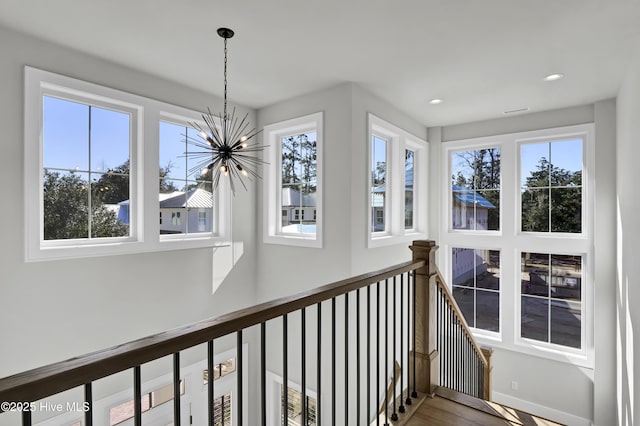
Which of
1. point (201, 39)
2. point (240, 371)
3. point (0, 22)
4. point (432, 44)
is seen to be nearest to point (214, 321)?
point (240, 371)

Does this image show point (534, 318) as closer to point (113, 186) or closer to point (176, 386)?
point (176, 386)

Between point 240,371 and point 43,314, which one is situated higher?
point 240,371

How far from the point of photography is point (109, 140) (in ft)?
9.84

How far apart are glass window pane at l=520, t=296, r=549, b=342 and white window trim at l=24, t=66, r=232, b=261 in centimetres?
417

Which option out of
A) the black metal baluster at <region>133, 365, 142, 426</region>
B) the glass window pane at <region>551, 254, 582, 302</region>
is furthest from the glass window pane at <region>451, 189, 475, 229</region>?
the black metal baluster at <region>133, 365, 142, 426</region>

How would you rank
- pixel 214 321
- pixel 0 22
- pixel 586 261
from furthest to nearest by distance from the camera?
pixel 586 261 < pixel 0 22 < pixel 214 321

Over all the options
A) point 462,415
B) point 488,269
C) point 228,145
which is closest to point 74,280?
point 228,145

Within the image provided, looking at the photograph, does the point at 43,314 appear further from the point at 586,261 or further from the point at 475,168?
the point at 586,261

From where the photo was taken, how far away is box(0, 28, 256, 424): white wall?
2365 mm

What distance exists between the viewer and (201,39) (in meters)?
2.52

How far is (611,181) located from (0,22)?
5907mm

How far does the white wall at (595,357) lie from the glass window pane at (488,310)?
38 cm

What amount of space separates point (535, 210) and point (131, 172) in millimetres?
4962

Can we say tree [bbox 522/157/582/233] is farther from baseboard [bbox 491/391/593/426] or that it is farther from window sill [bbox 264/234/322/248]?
window sill [bbox 264/234/322/248]
